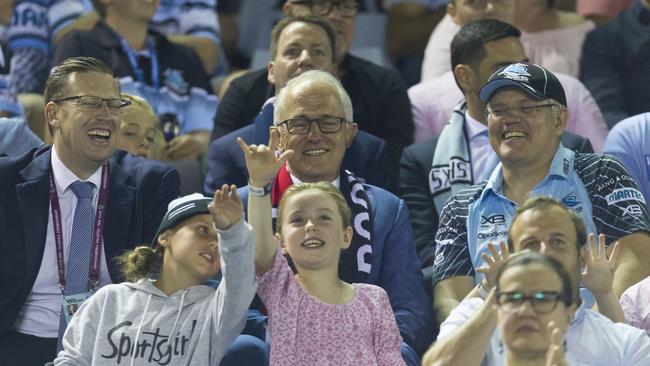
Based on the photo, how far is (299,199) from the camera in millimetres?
5195

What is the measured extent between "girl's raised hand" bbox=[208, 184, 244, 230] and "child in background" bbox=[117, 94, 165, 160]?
1.83 meters

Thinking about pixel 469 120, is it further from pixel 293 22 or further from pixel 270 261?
pixel 270 261

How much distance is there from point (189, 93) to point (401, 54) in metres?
1.66

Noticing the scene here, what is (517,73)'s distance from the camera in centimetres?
577

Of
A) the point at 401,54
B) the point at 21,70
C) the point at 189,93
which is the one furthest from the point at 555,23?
the point at 21,70

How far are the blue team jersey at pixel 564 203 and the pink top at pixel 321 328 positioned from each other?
0.65m

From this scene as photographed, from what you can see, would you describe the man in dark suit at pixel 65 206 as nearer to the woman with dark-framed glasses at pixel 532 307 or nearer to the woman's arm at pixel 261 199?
the woman's arm at pixel 261 199

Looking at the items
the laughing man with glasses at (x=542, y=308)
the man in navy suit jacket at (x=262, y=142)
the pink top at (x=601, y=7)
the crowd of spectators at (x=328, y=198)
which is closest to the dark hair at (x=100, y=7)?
the crowd of spectators at (x=328, y=198)

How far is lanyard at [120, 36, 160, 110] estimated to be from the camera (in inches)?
299

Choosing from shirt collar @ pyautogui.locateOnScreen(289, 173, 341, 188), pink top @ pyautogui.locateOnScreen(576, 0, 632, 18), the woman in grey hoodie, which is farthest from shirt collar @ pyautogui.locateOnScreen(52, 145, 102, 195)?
pink top @ pyautogui.locateOnScreen(576, 0, 632, 18)

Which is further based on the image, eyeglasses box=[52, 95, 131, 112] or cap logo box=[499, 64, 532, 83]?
eyeglasses box=[52, 95, 131, 112]

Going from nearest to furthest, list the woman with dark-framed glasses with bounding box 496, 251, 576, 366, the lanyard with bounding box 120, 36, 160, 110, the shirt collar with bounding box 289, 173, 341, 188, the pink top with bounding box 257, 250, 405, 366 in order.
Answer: the woman with dark-framed glasses with bounding box 496, 251, 576, 366 < the pink top with bounding box 257, 250, 405, 366 < the shirt collar with bounding box 289, 173, 341, 188 < the lanyard with bounding box 120, 36, 160, 110

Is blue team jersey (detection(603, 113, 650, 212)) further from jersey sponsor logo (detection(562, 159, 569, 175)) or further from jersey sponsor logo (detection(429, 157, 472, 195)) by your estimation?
jersey sponsor logo (detection(562, 159, 569, 175))

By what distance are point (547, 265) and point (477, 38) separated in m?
2.55
